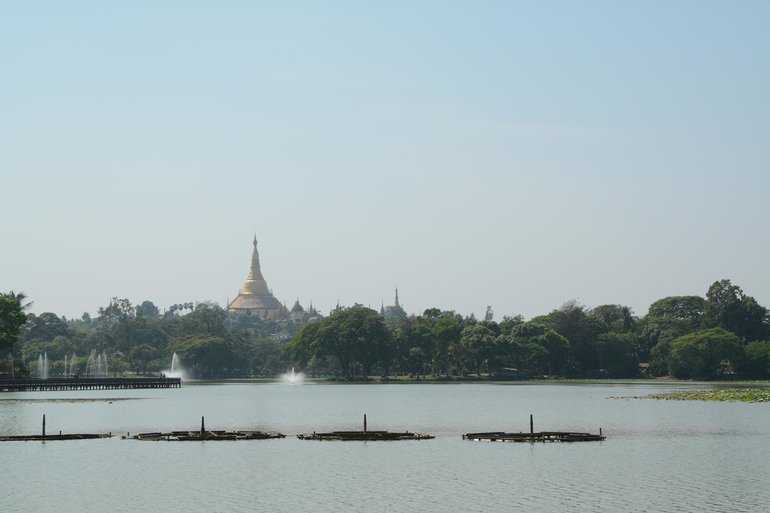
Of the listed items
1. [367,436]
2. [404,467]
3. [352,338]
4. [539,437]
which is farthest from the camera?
[352,338]

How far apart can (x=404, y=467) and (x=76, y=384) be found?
3854 inches

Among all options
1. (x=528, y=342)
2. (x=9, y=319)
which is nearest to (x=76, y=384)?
(x=9, y=319)

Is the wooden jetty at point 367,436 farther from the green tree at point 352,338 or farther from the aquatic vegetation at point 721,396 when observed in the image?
the green tree at point 352,338

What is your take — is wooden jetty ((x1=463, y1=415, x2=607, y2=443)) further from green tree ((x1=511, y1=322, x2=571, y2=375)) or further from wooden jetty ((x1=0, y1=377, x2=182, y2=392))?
green tree ((x1=511, y1=322, x2=571, y2=375))

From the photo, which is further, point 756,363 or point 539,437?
point 756,363

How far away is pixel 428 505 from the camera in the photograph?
145 feet

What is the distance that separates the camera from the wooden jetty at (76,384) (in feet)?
459

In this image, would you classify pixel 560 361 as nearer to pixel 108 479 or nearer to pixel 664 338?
pixel 664 338

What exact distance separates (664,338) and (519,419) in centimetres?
9472

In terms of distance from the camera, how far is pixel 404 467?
55.3 metres

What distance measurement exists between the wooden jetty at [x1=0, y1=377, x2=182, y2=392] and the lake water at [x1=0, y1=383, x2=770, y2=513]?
48.0 metres

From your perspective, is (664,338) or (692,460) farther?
(664,338)

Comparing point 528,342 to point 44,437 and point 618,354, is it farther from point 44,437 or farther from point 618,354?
point 44,437

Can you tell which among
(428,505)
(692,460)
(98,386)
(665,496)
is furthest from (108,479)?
(98,386)
